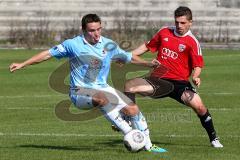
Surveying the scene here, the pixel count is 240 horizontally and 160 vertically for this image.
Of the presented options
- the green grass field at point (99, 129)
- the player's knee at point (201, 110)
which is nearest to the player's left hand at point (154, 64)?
the player's knee at point (201, 110)

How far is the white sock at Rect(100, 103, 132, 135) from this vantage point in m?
13.0

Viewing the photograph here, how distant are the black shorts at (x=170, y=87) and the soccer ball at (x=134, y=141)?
171 cm

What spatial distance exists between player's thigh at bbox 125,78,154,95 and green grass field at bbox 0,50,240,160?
2.90 ft

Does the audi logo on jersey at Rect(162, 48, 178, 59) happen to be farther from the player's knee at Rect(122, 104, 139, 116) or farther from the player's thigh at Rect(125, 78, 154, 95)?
the player's knee at Rect(122, 104, 139, 116)

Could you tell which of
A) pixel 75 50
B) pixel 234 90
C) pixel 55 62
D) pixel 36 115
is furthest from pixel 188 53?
pixel 55 62

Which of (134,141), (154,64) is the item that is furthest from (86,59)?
(134,141)

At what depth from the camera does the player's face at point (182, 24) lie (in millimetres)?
14266

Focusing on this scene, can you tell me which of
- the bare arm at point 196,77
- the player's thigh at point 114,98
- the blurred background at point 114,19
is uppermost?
the bare arm at point 196,77

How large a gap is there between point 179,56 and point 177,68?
0.21 metres

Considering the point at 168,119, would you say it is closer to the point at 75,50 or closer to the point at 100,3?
the point at 75,50

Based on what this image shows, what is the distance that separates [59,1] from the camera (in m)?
56.5

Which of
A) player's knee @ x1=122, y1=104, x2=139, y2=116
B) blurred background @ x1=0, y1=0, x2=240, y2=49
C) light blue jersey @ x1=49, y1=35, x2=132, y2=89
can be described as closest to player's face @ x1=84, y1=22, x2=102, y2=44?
light blue jersey @ x1=49, y1=35, x2=132, y2=89

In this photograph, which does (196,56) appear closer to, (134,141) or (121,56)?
(121,56)

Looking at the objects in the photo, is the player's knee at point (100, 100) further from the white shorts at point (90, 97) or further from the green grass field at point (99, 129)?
the green grass field at point (99, 129)
